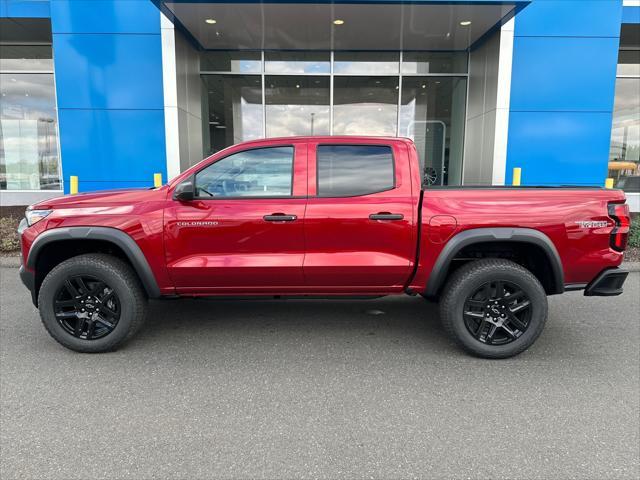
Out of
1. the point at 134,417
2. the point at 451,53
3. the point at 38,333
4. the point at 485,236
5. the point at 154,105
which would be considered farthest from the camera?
the point at 451,53

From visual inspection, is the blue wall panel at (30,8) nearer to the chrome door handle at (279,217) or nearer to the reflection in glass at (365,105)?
the reflection in glass at (365,105)

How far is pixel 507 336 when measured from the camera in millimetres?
3805

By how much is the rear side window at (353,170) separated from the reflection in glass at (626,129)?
1148 cm

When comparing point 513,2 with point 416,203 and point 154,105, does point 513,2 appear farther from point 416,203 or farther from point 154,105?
point 154,105

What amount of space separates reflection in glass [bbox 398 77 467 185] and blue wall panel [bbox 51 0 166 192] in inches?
249

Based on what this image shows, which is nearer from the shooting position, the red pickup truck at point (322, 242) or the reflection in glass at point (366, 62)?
the red pickup truck at point (322, 242)

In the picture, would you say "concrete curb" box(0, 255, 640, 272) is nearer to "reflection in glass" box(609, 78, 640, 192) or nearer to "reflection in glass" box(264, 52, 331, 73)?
"reflection in glass" box(609, 78, 640, 192)

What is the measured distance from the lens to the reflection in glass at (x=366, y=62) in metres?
11.9

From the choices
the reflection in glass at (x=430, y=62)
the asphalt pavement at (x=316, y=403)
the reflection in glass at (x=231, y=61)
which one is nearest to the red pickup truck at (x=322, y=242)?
the asphalt pavement at (x=316, y=403)

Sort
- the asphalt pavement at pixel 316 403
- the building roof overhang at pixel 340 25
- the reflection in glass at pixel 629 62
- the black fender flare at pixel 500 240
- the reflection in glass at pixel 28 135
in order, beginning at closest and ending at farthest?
1. the asphalt pavement at pixel 316 403
2. the black fender flare at pixel 500 240
3. the building roof overhang at pixel 340 25
4. the reflection in glass at pixel 28 135
5. the reflection in glass at pixel 629 62

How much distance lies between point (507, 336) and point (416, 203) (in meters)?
1.33

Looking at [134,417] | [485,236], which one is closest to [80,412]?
[134,417]

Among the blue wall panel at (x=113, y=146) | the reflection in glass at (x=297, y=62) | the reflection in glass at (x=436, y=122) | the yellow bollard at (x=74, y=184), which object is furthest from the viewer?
the reflection in glass at (x=436, y=122)

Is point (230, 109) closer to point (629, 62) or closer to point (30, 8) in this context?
point (30, 8)
